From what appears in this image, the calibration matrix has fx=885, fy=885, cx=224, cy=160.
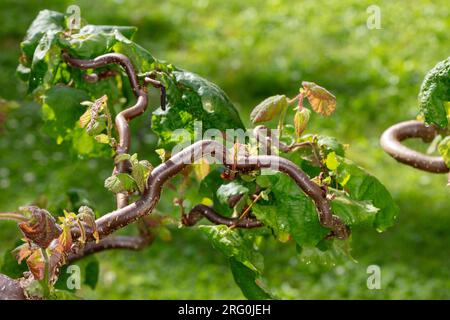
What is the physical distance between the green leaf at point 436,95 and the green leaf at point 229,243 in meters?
0.34

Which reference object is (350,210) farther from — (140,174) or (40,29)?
(40,29)

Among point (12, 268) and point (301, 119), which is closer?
point (301, 119)

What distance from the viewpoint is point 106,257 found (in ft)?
14.9

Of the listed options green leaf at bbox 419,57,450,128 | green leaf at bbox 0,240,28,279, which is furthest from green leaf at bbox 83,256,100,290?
green leaf at bbox 419,57,450,128

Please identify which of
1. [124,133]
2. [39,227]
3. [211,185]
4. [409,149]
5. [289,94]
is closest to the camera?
[39,227]

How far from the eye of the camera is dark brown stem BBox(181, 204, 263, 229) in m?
1.48

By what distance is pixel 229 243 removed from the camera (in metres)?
1.36

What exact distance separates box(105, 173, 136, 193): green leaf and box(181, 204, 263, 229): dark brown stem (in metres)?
0.26

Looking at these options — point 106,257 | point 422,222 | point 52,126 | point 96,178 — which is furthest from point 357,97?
point 52,126

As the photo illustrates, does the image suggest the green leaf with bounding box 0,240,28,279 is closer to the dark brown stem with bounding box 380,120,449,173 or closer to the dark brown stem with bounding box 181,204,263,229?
the dark brown stem with bounding box 181,204,263,229

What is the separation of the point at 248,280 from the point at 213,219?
0.13m

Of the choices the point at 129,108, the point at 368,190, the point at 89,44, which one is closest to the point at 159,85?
the point at 129,108

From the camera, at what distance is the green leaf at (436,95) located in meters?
1.33

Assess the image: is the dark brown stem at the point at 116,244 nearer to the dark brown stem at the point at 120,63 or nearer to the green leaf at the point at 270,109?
the dark brown stem at the point at 120,63
